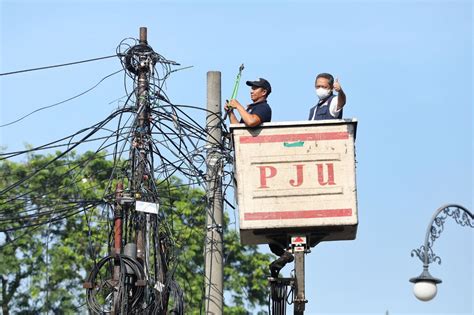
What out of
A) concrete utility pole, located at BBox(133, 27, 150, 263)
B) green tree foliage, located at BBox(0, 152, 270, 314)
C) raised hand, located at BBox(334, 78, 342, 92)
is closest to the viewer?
raised hand, located at BBox(334, 78, 342, 92)

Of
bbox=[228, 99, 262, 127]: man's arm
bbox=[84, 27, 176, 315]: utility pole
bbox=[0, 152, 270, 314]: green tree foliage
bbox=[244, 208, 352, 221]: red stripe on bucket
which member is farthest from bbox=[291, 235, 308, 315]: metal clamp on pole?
bbox=[0, 152, 270, 314]: green tree foliage

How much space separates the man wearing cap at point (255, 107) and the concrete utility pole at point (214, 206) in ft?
1.16

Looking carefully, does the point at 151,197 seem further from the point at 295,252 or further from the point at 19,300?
the point at 19,300

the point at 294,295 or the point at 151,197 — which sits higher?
the point at 151,197

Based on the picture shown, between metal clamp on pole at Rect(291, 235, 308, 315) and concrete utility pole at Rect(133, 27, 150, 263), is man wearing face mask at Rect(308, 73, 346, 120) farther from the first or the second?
concrete utility pole at Rect(133, 27, 150, 263)

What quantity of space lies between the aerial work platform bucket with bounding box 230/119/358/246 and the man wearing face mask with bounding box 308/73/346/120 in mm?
263

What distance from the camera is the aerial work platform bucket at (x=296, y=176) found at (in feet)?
45.0

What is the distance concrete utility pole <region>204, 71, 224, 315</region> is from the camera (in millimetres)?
14172

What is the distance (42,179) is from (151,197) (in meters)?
22.9

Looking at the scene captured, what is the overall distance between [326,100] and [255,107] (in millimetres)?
781

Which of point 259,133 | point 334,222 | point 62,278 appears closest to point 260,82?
point 259,133

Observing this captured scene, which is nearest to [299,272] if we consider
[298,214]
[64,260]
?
[298,214]

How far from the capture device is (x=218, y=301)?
556 inches

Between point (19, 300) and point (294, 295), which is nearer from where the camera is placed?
point (294, 295)
